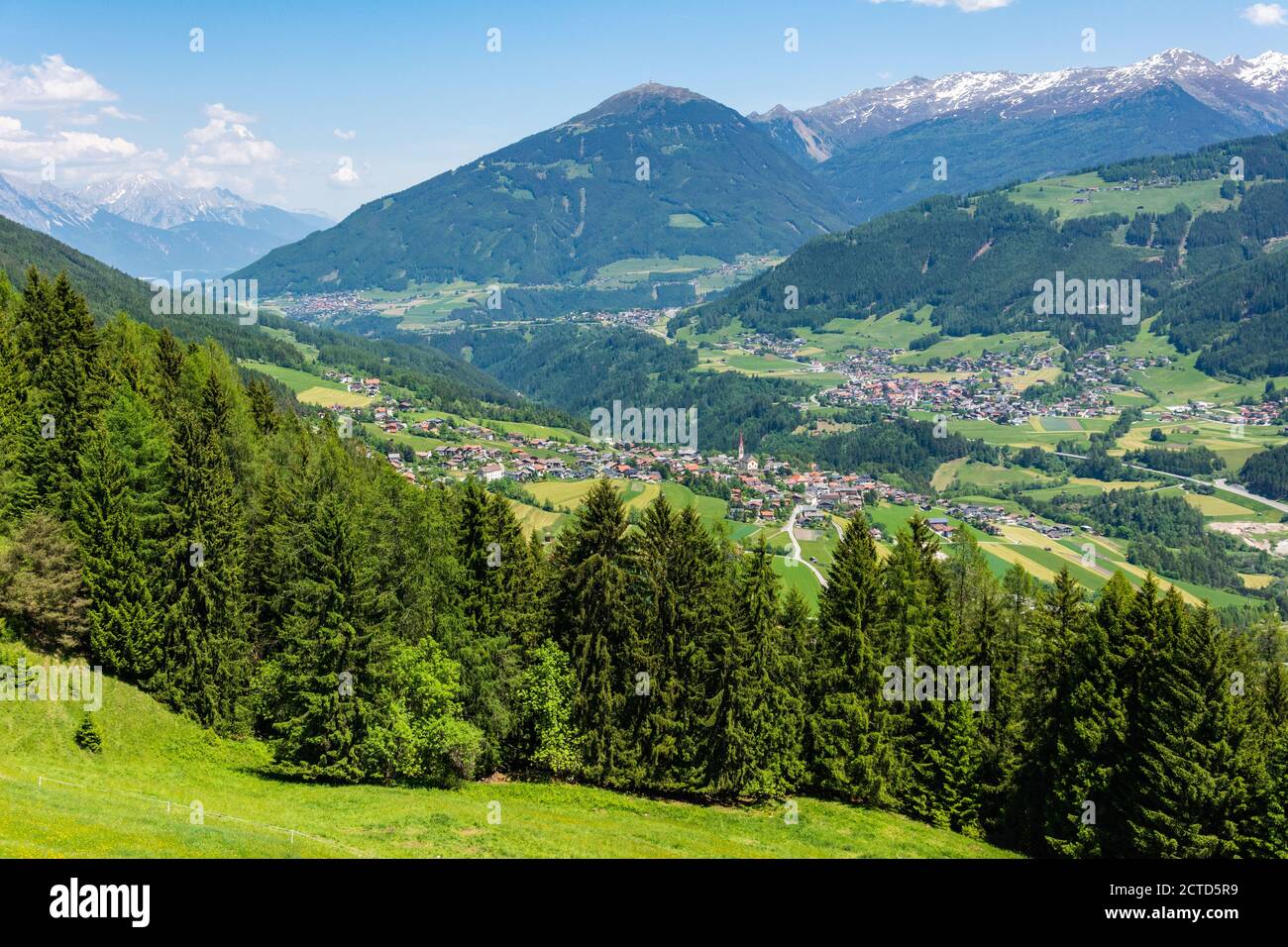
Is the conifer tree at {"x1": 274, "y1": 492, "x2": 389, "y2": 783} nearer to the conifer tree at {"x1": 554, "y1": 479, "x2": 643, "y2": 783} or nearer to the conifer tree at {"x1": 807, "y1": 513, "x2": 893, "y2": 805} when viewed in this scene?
the conifer tree at {"x1": 554, "y1": 479, "x2": 643, "y2": 783}

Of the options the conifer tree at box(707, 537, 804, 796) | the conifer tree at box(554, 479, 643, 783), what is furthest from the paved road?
the conifer tree at box(554, 479, 643, 783)

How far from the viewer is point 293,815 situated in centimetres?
3316

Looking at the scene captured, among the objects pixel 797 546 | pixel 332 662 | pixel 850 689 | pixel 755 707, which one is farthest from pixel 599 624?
pixel 797 546

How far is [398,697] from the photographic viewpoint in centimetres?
4209

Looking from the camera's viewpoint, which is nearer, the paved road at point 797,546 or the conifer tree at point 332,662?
the conifer tree at point 332,662

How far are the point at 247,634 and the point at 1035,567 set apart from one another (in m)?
133

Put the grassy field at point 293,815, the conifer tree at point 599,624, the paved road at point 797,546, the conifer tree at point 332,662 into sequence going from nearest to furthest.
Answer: the grassy field at point 293,815
the conifer tree at point 332,662
the conifer tree at point 599,624
the paved road at point 797,546

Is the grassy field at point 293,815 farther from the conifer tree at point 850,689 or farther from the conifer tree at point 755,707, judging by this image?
the conifer tree at point 850,689

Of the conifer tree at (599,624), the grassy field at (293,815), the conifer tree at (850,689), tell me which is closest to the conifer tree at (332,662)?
Result: the grassy field at (293,815)

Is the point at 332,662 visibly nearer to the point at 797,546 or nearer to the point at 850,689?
the point at 850,689

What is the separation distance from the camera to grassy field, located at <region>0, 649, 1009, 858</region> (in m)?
25.9

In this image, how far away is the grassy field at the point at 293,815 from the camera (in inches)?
1020
